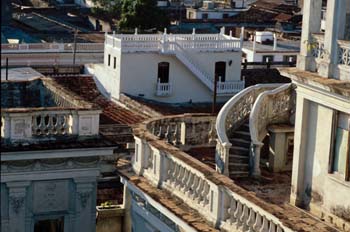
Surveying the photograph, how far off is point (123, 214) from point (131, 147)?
17.4 ft

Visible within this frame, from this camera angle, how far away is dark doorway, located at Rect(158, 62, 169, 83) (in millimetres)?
51438

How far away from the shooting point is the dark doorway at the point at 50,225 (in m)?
18.5

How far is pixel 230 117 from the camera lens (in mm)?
21844

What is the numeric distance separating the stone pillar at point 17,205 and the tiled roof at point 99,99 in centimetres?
2344

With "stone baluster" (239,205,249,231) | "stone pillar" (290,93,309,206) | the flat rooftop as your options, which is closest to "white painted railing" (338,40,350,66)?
"stone pillar" (290,93,309,206)

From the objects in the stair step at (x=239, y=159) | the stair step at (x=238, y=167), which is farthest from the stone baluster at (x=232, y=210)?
the stair step at (x=239, y=159)

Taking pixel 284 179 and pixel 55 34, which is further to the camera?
pixel 55 34

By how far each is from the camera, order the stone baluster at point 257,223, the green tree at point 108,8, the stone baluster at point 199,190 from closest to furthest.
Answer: the stone baluster at point 257,223, the stone baluster at point 199,190, the green tree at point 108,8

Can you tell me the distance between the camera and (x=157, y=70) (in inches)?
2025

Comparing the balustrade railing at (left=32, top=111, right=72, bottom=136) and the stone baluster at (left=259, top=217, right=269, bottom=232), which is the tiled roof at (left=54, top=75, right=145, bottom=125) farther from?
the stone baluster at (left=259, top=217, right=269, bottom=232)

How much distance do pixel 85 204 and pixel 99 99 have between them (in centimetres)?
3186

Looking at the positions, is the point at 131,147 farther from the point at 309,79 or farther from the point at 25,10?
the point at 25,10

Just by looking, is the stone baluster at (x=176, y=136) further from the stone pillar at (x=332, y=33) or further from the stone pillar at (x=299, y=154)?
the stone pillar at (x=332, y=33)

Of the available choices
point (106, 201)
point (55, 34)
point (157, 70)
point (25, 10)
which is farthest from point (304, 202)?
point (25, 10)
